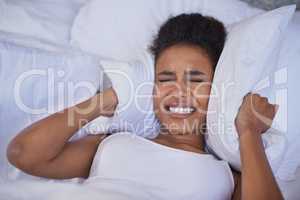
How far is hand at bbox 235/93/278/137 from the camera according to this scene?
3.62 feet

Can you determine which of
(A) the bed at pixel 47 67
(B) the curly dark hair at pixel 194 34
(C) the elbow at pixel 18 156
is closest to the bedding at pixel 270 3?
(A) the bed at pixel 47 67

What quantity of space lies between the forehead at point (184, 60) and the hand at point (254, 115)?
0.55 ft

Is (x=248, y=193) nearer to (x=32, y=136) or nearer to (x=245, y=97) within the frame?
(x=245, y=97)

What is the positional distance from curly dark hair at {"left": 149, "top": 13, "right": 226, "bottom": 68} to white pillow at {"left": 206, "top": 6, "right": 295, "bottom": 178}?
65 millimetres

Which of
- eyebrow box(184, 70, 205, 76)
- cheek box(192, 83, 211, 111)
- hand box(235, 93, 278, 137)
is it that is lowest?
hand box(235, 93, 278, 137)

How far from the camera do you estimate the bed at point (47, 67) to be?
3.68 ft

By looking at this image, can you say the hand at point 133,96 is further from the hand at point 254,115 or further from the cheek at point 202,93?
the hand at point 254,115

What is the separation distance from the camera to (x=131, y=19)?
139 cm

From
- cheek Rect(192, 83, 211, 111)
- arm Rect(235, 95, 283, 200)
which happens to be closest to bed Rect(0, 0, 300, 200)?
arm Rect(235, 95, 283, 200)

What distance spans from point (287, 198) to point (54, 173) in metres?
0.65

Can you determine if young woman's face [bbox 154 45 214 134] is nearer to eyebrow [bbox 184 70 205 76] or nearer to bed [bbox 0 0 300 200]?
eyebrow [bbox 184 70 205 76]

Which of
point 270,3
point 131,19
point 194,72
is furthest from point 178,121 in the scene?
point 270,3

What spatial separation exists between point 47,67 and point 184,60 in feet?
1.44

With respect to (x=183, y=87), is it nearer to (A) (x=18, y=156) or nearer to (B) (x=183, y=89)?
(B) (x=183, y=89)
